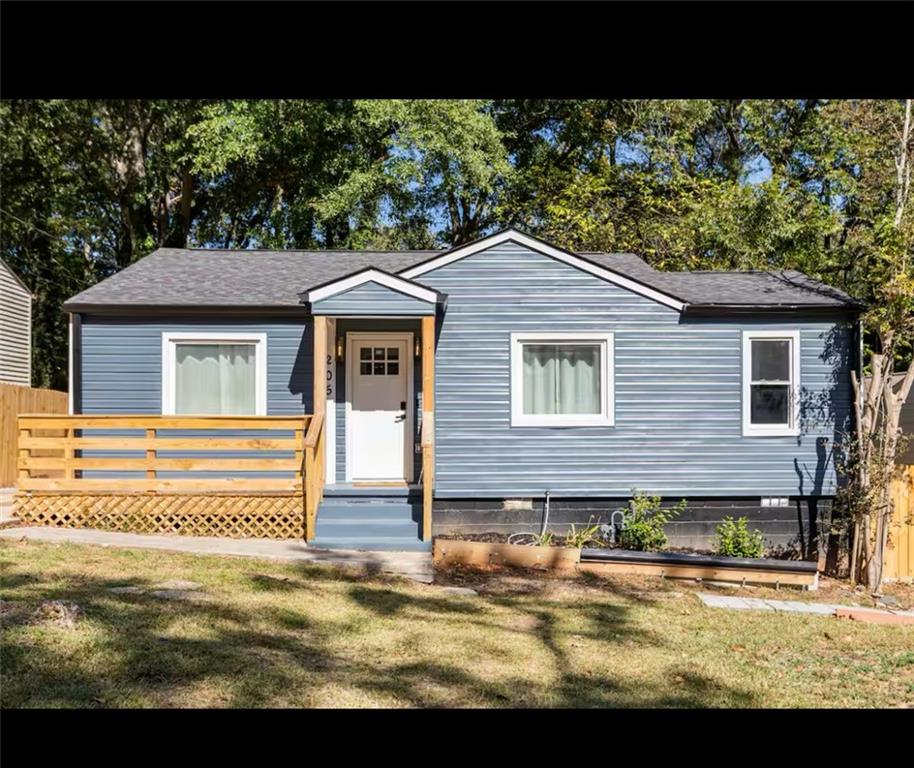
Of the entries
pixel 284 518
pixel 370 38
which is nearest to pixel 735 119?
pixel 284 518

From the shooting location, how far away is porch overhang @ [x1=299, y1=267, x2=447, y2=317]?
10102mm

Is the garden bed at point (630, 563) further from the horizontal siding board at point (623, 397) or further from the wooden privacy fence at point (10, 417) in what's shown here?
the wooden privacy fence at point (10, 417)

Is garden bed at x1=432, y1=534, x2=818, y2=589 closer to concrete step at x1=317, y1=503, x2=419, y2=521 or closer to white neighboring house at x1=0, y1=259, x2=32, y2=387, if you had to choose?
concrete step at x1=317, y1=503, x2=419, y2=521

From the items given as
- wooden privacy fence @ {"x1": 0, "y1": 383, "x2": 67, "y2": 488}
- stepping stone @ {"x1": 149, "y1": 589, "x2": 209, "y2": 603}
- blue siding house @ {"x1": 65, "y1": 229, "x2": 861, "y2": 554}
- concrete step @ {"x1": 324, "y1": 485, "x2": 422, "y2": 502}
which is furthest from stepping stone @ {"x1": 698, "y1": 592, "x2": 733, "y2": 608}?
wooden privacy fence @ {"x1": 0, "y1": 383, "x2": 67, "y2": 488}

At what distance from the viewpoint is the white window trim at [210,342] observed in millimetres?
11047

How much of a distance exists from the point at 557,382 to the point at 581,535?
2.01 meters

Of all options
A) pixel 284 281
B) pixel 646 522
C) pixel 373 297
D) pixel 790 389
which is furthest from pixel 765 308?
pixel 284 281

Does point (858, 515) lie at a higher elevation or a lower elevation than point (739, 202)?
lower

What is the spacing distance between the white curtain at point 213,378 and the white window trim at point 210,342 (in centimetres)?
6

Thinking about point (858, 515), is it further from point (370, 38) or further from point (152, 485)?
point (370, 38)

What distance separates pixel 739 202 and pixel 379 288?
1143 centimetres

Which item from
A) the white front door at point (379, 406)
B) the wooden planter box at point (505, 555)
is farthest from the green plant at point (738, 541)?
the white front door at point (379, 406)

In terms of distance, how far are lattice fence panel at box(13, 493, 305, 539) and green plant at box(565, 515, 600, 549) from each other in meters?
3.33
